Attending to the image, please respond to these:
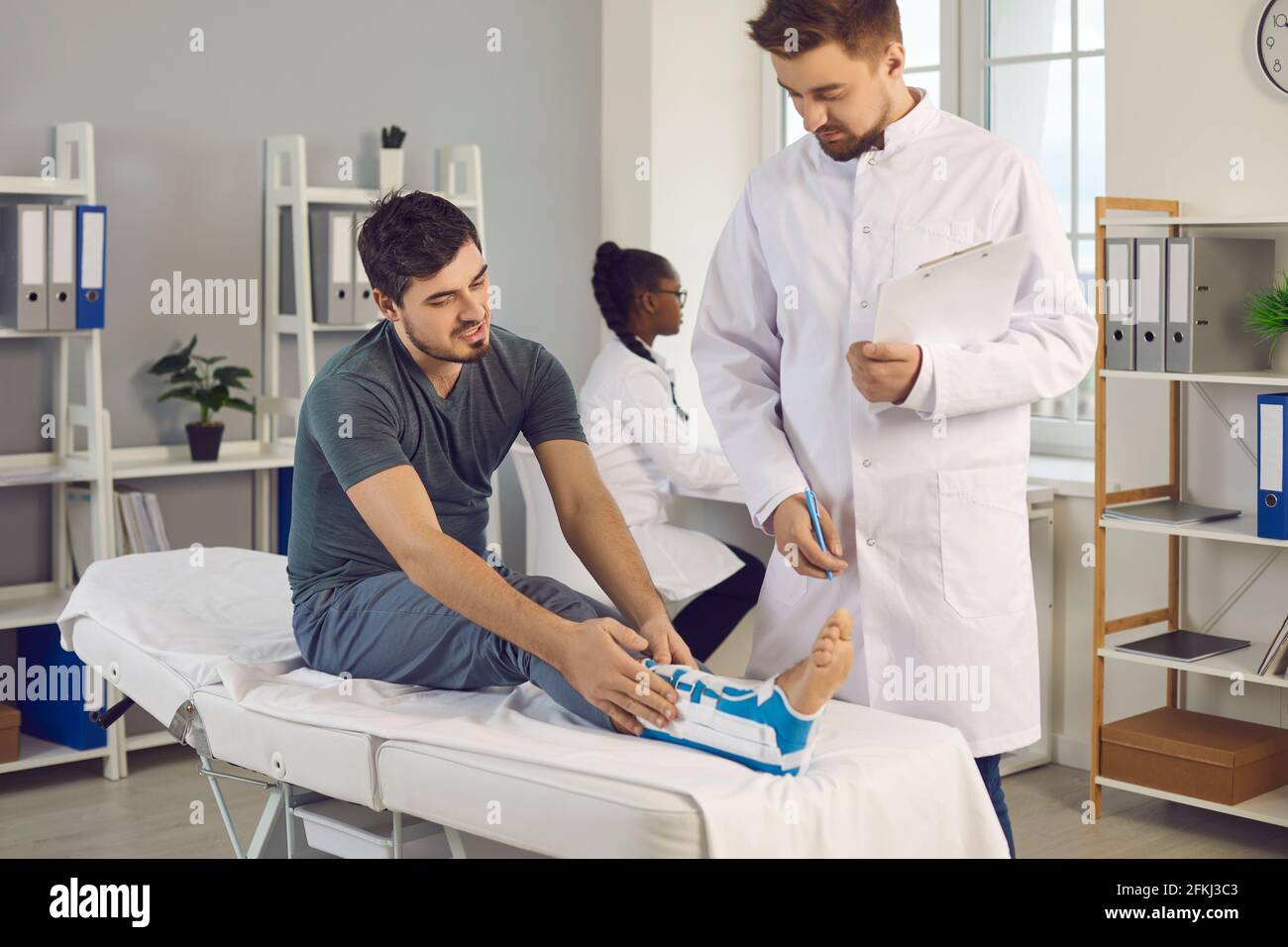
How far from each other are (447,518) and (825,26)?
2.73 feet

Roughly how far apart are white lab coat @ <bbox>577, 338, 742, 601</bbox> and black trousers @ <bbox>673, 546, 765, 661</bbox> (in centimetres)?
8

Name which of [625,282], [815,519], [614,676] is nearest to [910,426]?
[815,519]

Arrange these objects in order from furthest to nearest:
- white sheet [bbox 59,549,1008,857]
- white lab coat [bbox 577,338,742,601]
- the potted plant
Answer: white lab coat [bbox 577,338,742,601]
the potted plant
white sheet [bbox 59,549,1008,857]

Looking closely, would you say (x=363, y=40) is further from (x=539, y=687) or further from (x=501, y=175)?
(x=539, y=687)

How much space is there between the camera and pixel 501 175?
4273 millimetres

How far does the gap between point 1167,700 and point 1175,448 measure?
58 centimetres

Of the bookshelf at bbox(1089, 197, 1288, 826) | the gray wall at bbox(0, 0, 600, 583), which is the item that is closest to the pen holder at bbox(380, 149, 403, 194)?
the gray wall at bbox(0, 0, 600, 583)

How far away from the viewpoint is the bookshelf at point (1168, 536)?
114 inches

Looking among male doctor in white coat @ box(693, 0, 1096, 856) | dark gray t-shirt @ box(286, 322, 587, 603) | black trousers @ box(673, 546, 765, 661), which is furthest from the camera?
black trousers @ box(673, 546, 765, 661)

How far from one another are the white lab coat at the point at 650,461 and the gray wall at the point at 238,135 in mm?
941

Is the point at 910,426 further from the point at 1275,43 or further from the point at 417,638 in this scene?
the point at 1275,43

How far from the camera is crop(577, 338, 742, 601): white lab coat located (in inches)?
133

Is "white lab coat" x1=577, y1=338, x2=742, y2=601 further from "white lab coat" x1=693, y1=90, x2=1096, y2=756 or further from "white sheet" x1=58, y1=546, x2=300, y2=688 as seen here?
"white lab coat" x1=693, y1=90, x2=1096, y2=756
